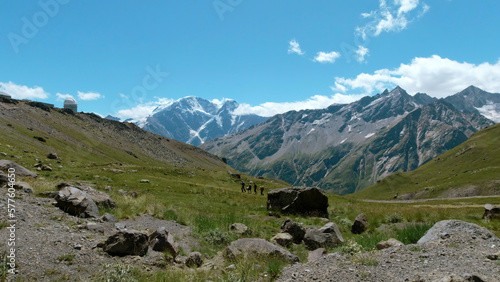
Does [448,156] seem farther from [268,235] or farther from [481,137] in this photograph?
[268,235]

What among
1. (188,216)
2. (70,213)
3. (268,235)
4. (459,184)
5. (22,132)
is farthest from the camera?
(459,184)

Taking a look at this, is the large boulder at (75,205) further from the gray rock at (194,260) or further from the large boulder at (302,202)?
the large boulder at (302,202)

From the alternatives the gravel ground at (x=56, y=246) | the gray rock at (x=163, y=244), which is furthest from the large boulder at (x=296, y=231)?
the gray rock at (x=163, y=244)

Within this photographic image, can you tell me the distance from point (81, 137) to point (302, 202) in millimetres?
114163

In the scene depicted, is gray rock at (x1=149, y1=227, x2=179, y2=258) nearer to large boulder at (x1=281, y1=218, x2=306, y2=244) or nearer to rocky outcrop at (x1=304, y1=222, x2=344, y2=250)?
rocky outcrop at (x1=304, y1=222, x2=344, y2=250)

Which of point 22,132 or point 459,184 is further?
point 459,184

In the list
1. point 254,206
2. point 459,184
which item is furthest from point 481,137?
point 254,206

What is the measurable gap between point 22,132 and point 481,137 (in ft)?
771

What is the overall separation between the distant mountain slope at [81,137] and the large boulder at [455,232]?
77.5 m

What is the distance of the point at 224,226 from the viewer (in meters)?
19.8

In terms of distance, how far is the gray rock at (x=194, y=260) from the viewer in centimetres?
1298

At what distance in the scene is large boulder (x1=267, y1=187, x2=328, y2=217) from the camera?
99.1 feet

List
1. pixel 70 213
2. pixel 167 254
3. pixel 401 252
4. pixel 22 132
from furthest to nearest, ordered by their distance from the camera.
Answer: pixel 22 132
pixel 70 213
pixel 167 254
pixel 401 252

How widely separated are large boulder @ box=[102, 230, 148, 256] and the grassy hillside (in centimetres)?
11450
